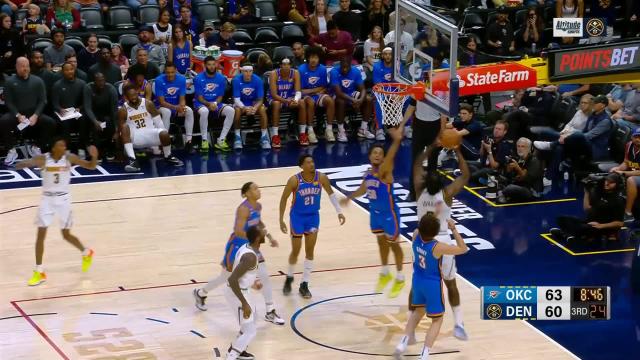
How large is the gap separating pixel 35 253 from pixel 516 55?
462 inches

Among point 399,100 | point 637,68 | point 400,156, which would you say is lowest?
point 400,156

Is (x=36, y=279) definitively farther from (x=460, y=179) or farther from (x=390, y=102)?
(x=390, y=102)

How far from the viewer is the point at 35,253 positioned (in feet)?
49.0

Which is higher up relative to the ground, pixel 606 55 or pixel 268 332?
pixel 606 55

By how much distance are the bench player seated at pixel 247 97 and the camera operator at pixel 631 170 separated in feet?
21.2

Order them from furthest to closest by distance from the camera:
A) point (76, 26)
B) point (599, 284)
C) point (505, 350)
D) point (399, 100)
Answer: point (76, 26)
point (399, 100)
point (599, 284)
point (505, 350)

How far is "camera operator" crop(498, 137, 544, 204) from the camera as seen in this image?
1772 cm

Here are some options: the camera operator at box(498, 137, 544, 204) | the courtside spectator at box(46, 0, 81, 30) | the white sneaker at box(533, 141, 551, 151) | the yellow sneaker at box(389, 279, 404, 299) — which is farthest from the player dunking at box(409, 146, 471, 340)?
the courtside spectator at box(46, 0, 81, 30)

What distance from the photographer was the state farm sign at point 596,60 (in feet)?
35.8

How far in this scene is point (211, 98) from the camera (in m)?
20.5

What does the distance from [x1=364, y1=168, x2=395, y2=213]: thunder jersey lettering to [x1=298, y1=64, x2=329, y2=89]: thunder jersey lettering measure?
291 inches

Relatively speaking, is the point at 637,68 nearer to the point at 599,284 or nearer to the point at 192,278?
the point at 599,284

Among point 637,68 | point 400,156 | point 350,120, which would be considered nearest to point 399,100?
point 400,156

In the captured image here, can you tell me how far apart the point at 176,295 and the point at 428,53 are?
4.94 m
